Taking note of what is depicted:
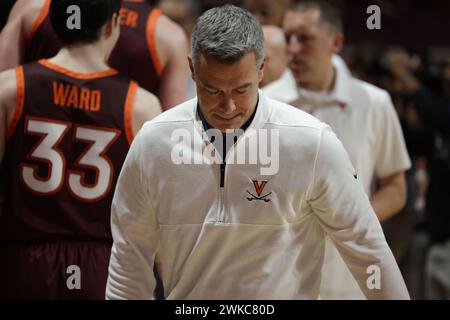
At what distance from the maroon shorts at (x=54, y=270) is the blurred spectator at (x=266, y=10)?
182cm

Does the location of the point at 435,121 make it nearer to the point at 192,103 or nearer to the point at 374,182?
the point at 374,182

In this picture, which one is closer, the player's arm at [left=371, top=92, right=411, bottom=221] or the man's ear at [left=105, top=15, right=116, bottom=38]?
the man's ear at [left=105, top=15, right=116, bottom=38]

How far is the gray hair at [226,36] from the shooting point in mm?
2121

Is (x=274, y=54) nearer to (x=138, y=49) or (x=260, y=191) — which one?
(x=138, y=49)

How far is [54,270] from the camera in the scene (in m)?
2.72

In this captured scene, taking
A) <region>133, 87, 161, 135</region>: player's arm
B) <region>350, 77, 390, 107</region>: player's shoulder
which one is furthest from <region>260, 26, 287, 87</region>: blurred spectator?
<region>133, 87, 161, 135</region>: player's arm

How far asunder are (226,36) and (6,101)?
82 cm

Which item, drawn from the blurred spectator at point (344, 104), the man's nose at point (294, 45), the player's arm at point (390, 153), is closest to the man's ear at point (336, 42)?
the blurred spectator at point (344, 104)

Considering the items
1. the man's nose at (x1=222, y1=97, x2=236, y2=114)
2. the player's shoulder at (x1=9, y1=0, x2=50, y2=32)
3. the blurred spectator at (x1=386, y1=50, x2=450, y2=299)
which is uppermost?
the player's shoulder at (x1=9, y1=0, x2=50, y2=32)

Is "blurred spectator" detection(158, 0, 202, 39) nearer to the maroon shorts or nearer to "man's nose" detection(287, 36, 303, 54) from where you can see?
"man's nose" detection(287, 36, 303, 54)

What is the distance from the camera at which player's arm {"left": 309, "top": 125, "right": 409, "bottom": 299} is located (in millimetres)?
2154

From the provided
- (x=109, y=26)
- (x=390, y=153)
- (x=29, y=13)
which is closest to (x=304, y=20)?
(x=390, y=153)

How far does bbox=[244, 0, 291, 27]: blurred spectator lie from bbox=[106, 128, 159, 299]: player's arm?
6.62 ft

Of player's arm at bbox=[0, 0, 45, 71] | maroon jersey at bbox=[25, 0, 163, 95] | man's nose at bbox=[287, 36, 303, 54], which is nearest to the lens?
player's arm at bbox=[0, 0, 45, 71]
